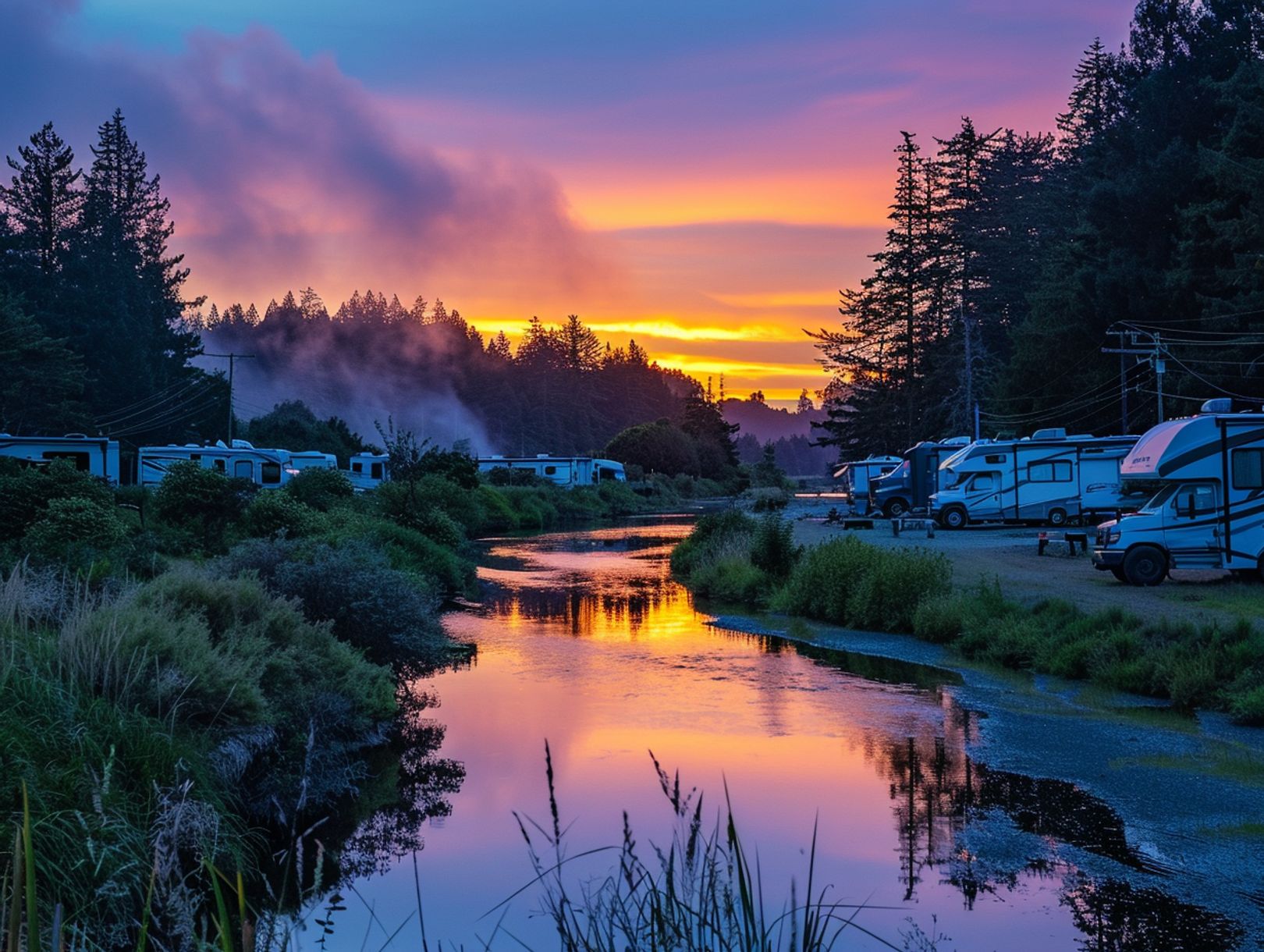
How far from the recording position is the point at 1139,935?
6.95 metres

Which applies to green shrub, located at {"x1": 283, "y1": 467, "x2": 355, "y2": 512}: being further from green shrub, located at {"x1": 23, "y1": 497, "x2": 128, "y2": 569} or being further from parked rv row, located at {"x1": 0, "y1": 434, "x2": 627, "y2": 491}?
green shrub, located at {"x1": 23, "y1": 497, "x2": 128, "y2": 569}

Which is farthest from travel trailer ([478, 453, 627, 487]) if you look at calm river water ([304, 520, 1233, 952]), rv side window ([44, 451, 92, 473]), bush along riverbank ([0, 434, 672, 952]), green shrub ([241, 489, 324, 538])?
calm river water ([304, 520, 1233, 952])

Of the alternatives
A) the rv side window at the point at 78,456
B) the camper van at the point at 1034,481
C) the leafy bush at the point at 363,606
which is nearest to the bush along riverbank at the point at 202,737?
the leafy bush at the point at 363,606

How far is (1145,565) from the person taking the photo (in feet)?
68.9

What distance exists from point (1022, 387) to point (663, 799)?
46366 mm

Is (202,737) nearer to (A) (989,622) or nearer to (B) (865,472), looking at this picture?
(A) (989,622)

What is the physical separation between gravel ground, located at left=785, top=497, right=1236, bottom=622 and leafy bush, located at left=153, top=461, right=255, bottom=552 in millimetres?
13619

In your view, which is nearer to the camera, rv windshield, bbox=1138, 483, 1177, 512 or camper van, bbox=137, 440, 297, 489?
rv windshield, bbox=1138, 483, 1177, 512

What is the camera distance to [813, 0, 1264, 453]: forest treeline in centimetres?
4062

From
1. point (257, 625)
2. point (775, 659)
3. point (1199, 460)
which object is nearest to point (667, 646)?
point (775, 659)

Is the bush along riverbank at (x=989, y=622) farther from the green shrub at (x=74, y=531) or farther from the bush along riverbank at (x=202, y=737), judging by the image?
the green shrub at (x=74, y=531)

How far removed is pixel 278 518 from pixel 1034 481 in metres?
23.3

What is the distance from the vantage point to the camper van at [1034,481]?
3644 centimetres

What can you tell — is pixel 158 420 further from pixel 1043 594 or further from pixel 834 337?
pixel 1043 594
